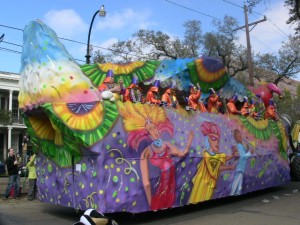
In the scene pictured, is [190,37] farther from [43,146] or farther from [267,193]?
[43,146]

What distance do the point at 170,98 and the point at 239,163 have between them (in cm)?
307

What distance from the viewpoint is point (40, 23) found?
30.5 ft

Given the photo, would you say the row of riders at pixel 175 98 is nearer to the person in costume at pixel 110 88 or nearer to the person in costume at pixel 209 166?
the person in costume at pixel 110 88

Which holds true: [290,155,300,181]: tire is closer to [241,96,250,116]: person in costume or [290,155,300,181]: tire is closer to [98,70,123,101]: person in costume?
[241,96,250,116]: person in costume

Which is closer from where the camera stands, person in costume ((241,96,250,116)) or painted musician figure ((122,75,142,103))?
painted musician figure ((122,75,142,103))

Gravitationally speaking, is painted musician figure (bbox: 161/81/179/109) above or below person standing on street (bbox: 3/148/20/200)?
above

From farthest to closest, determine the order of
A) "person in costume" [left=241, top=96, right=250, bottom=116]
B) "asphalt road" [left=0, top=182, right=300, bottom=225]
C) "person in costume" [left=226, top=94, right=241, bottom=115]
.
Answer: "person in costume" [left=241, top=96, right=250, bottom=116], "person in costume" [left=226, top=94, right=241, bottom=115], "asphalt road" [left=0, top=182, right=300, bottom=225]

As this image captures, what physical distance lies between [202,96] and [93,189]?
4.59m

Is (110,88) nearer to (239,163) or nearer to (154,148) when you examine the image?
(154,148)

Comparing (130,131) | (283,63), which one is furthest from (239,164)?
(283,63)

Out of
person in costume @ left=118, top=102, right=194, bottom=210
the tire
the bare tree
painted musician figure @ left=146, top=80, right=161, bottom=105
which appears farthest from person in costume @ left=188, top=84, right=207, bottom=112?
the bare tree

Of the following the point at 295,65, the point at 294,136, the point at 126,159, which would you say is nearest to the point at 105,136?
the point at 126,159

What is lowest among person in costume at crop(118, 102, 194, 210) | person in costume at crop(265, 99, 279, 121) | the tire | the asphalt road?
the asphalt road

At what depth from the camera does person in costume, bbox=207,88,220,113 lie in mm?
11539
